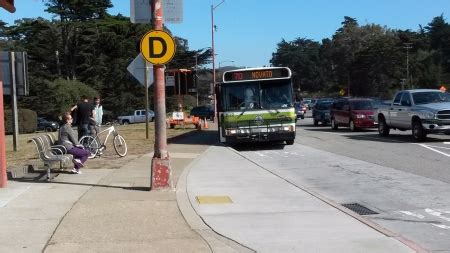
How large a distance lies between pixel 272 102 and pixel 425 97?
644 cm

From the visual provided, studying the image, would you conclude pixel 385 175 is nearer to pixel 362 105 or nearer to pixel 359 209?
pixel 359 209

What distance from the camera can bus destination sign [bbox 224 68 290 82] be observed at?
20.4 meters

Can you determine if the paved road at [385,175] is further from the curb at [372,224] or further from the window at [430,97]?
the window at [430,97]

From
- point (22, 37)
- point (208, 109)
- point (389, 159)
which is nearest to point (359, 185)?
point (389, 159)

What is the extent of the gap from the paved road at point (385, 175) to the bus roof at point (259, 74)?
2583mm

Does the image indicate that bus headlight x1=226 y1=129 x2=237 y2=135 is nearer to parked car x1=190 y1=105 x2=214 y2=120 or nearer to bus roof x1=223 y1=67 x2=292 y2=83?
bus roof x1=223 y1=67 x2=292 y2=83

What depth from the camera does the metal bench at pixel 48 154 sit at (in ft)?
38.8

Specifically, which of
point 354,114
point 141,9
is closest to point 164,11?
point 141,9

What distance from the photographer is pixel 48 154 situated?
477 inches

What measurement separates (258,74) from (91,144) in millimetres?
6918

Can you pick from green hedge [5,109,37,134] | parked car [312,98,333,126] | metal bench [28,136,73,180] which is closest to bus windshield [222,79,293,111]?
metal bench [28,136,73,180]

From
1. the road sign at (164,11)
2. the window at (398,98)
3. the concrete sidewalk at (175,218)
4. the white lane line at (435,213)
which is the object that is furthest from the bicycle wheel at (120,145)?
the window at (398,98)

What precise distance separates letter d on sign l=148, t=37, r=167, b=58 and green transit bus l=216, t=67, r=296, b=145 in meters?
9.90

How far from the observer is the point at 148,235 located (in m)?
7.22
